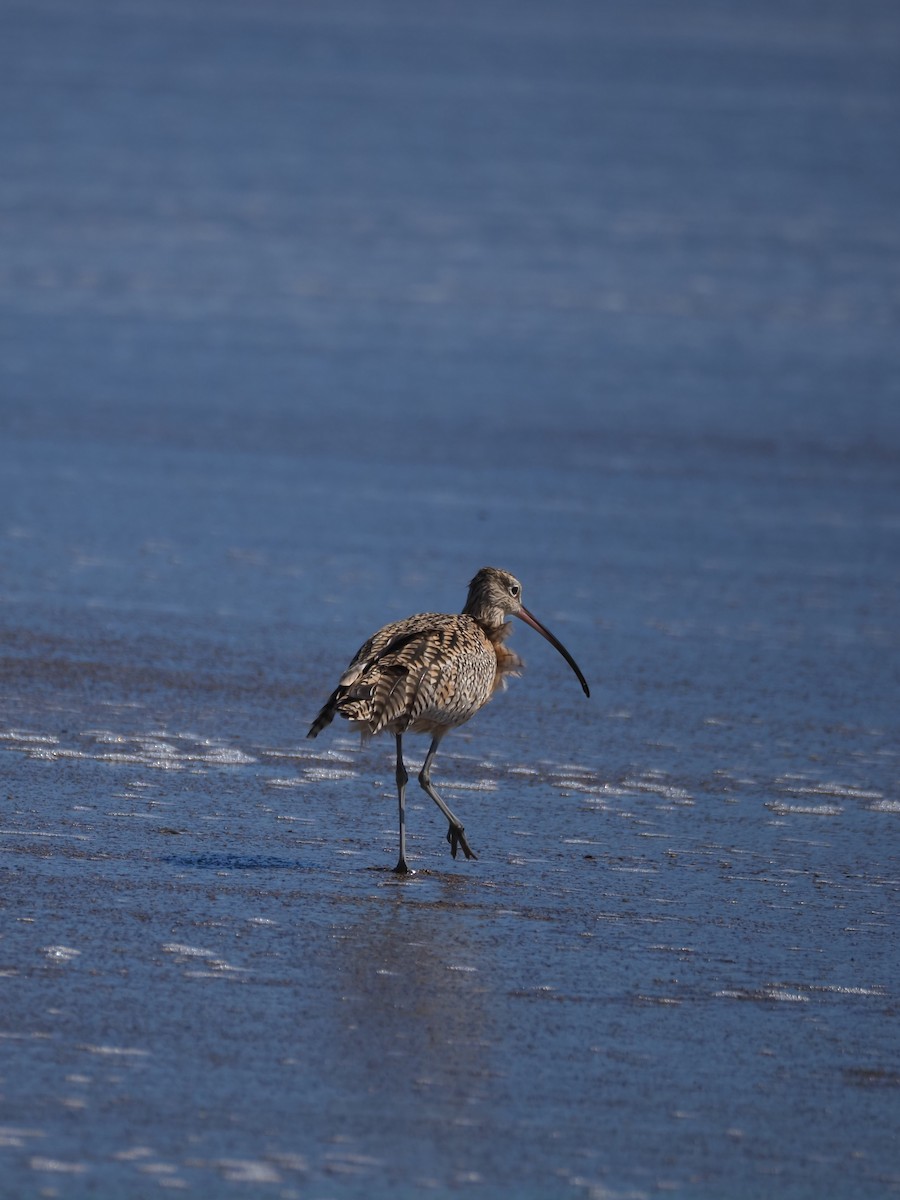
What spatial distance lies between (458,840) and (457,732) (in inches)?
59.6

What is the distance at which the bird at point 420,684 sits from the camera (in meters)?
5.99

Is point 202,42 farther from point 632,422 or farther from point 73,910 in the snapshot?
point 73,910

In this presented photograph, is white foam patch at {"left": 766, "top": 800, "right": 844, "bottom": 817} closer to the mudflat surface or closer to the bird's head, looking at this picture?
the mudflat surface

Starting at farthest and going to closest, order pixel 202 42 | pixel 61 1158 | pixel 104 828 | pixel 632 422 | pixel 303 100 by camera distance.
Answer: pixel 202 42 → pixel 303 100 → pixel 632 422 → pixel 104 828 → pixel 61 1158

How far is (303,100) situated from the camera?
40.6 m

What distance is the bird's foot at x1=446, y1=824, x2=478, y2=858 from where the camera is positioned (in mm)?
6148

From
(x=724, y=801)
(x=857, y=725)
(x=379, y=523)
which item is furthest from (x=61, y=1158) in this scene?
(x=379, y=523)

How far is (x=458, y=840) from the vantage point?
6.19 metres

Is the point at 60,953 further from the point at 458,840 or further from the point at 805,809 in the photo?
the point at 805,809

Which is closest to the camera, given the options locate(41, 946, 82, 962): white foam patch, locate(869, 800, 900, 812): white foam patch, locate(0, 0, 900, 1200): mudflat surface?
locate(0, 0, 900, 1200): mudflat surface

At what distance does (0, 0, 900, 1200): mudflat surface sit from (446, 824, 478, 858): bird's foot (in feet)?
0.27

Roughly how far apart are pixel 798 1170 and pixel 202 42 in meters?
55.1

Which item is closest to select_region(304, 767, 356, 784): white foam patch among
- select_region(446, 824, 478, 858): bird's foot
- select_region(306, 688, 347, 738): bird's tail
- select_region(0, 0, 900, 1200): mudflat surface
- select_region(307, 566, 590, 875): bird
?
select_region(0, 0, 900, 1200): mudflat surface

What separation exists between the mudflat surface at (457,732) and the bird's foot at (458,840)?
0.08 metres
